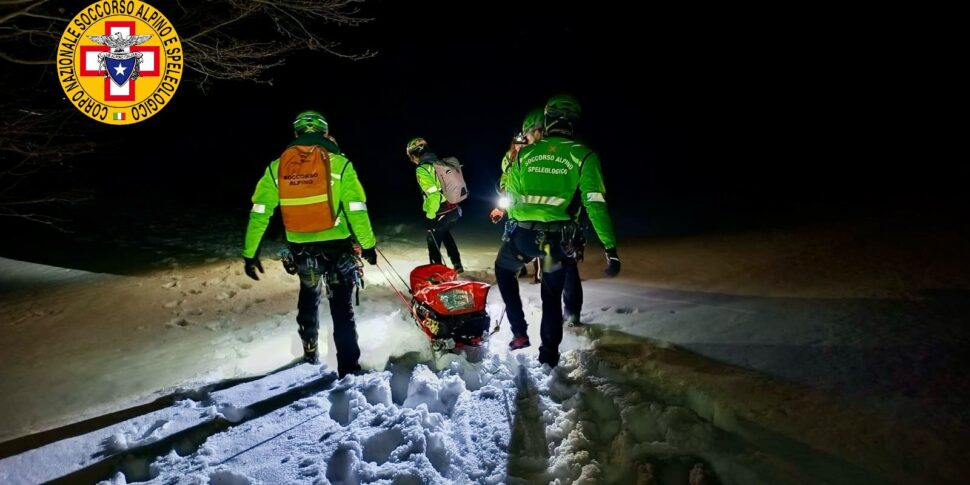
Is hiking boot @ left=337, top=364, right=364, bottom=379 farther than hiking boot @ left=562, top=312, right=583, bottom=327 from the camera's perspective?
No

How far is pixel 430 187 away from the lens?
7.15 metres

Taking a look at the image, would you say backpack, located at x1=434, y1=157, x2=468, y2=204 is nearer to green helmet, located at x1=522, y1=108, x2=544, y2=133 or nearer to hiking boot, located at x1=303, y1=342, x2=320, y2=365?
green helmet, located at x1=522, y1=108, x2=544, y2=133

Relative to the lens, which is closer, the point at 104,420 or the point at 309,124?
the point at 104,420

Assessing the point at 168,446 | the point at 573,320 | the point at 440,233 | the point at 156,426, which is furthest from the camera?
the point at 440,233

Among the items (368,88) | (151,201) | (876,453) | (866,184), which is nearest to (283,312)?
(876,453)

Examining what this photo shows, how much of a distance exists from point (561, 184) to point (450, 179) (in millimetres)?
3479

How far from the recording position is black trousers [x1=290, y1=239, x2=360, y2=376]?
438 centimetres

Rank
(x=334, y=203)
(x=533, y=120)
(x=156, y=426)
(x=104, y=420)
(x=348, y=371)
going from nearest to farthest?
(x=156, y=426)
(x=104, y=420)
(x=334, y=203)
(x=348, y=371)
(x=533, y=120)

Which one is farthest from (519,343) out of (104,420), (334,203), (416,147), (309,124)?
(416,147)

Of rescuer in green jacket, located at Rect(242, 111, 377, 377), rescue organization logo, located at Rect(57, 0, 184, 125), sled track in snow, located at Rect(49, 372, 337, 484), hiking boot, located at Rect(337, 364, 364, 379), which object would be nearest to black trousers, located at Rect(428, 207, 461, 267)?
rescuer in green jacket, located at Rect(242, 111, 377, 377)

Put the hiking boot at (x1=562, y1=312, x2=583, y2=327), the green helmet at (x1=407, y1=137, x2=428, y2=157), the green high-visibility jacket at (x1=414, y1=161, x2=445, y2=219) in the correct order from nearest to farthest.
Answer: the hiking boot at (x1=562, y1=312, x2=583, y2=327), the green high-visibility jacket at (x1=414, y1=161, x2=445, y2=219), the green helmet at (x1=407, y1=137, x2=428, y2=157)

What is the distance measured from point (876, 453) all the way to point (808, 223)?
841cm

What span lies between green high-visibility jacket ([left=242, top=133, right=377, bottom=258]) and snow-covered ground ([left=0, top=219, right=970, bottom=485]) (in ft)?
3.82

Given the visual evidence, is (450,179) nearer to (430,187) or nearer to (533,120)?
(430,187)
